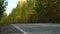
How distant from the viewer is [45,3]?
2866 centimetres

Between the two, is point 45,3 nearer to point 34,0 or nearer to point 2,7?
point 34,0

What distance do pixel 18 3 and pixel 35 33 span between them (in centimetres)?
2605

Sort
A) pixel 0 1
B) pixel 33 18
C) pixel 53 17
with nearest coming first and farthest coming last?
pixel 0 1
pixel 33 18
pixel 53 17

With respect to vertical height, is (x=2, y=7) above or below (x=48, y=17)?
above

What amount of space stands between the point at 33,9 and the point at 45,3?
1.77m

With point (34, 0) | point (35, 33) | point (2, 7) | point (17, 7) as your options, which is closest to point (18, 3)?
point (17, 7)

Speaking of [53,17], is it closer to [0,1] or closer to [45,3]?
[45,3]

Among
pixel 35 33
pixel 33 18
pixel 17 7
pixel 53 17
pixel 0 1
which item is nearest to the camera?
pixel 35 33

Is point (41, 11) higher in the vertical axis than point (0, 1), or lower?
lower

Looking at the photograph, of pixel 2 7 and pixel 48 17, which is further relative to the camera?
pixel 48 17

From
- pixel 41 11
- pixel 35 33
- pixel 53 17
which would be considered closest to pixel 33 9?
pixel 41 11

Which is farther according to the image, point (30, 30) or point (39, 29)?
point (39, 29)

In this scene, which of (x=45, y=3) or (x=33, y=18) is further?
(x=45, y=3)

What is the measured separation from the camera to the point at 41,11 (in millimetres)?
27781
